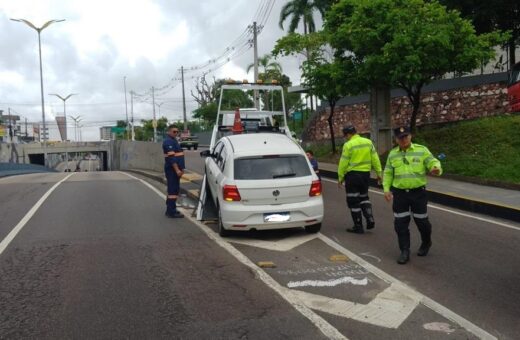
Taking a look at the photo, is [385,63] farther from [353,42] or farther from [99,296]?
[99,296]

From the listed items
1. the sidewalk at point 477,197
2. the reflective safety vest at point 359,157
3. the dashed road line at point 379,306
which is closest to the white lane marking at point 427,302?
the dashed road line at point 379,306

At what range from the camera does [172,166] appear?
34.7 feet

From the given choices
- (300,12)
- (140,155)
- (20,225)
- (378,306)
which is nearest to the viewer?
(378,306)

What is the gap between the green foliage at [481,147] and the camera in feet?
46.3

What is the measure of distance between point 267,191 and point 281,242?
805 mm

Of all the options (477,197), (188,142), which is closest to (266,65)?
(188,142)

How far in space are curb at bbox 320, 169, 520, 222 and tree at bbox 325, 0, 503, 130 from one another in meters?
4.79

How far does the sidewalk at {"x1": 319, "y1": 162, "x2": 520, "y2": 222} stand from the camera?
10414mm

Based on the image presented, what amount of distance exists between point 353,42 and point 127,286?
1297 cm

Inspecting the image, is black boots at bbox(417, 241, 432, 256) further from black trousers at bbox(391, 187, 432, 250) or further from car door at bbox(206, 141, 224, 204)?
car door at bbox(206, 141, 224, 204)

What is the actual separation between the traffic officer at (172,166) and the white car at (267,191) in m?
1.91

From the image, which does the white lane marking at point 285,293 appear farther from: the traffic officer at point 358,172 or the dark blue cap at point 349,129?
the dark blue cap at point 349,129

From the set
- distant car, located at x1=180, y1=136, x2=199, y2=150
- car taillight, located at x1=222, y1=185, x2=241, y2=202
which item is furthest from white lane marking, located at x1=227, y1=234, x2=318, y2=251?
distant car, located at x1=180, y1=136, x2=199, y2=150

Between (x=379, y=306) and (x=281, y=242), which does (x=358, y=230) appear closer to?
(x=281, y=242)
